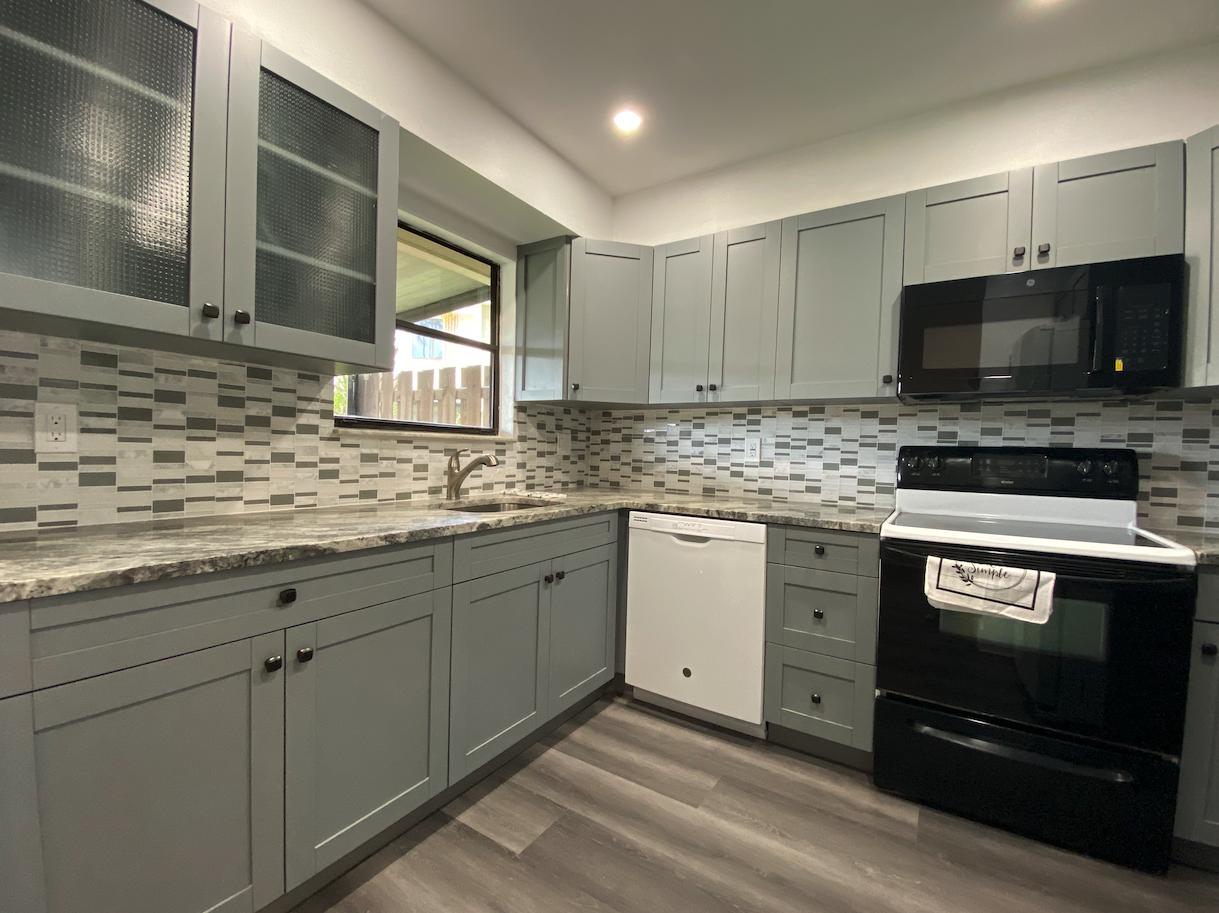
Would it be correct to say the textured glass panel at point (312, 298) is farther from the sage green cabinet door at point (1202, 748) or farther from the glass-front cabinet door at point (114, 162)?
the sage green cabinet door at point (1202, 748)

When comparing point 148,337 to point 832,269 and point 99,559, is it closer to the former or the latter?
point 99,559

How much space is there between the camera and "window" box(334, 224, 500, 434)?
2.23 metres

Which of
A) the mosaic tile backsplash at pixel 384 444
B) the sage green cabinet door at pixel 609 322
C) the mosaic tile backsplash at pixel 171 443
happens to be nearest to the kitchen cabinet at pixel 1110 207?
the mosaic tile backsplash at pixel 384 444

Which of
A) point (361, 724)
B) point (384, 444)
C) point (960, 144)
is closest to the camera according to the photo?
point (361, 724)

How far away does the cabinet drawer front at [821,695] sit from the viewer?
1.91 m

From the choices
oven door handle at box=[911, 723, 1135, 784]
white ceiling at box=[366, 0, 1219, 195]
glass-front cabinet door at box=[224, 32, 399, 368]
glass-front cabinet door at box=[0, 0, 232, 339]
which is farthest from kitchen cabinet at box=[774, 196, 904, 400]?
glass-front cabinet door at box=[0, 0, 232, 339]

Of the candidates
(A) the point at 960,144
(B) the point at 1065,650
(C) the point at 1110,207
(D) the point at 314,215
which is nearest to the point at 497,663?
(D) the point at 314,215

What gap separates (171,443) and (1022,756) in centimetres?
→ 277

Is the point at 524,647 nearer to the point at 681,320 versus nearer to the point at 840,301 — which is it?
the point at 681,320

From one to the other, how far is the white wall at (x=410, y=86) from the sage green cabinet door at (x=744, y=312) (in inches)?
35.2

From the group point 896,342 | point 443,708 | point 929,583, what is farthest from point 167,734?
point 896,342

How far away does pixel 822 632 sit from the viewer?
→ 78.5 inches

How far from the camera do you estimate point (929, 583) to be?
169 centimetres

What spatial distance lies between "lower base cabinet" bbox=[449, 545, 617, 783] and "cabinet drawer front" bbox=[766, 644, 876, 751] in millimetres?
758
